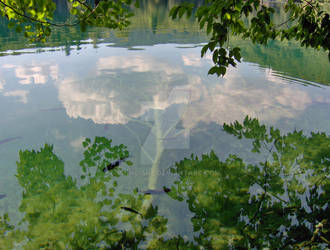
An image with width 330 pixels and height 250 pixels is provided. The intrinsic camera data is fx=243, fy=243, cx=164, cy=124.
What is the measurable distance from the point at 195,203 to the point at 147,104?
5117 millimetres

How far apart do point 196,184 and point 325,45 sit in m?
3.15

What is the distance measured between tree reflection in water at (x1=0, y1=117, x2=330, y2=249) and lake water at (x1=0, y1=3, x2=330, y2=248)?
26 centimetres

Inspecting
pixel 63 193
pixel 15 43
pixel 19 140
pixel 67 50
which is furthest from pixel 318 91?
pixel 15 43

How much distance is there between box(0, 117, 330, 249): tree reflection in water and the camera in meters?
3.53

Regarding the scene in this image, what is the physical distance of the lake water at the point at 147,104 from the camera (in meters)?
5.72

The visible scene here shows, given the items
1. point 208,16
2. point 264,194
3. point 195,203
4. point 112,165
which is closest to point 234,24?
point 208,16

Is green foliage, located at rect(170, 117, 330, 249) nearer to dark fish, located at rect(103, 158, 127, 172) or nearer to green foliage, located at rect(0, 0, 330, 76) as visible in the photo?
dark fish, located at rect(103, 158, 127, 172)

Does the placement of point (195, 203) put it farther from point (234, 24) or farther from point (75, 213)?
point (234, 24)

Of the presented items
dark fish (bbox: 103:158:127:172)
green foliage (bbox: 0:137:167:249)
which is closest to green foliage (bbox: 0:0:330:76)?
green foliage (bbox: 0:137:167:249)

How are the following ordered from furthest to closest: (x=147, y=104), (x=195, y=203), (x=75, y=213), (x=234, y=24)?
(x=147, y=104) → (x=195, y=203) → (x=75, y=213) → (x=234, y=24)

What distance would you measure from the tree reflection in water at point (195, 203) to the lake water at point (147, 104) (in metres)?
0.26

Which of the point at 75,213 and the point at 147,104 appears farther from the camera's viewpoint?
the point at 147,104

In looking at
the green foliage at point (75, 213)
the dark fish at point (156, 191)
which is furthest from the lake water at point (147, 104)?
the green foliage at point (75, 213)

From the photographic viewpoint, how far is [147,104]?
Answer: 345 inches
